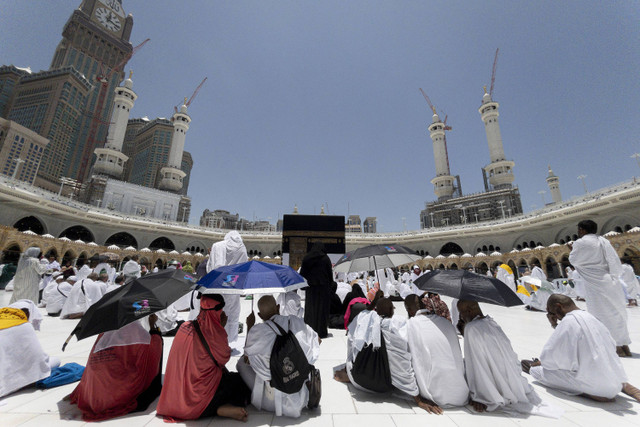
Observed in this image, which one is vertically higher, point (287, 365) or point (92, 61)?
point (92, 61)

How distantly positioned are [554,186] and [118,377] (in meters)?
56.1

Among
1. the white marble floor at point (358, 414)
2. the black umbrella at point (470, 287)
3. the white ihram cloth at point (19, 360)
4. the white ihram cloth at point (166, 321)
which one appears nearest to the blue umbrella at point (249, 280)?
the white marble floor at point (358, 414)

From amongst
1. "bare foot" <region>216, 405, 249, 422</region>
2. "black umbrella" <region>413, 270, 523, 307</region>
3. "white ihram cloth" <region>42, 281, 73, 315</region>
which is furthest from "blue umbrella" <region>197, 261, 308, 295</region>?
"white ihram cloth" <region>42, 281, 73, 315</region>

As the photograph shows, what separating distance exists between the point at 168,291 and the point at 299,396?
51.8 inches

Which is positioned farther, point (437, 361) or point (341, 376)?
point (341, 376)

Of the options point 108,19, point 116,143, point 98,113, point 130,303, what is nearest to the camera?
point 130,303

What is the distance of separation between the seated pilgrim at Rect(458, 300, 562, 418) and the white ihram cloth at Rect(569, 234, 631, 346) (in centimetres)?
213

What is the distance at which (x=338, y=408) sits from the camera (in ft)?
7.20

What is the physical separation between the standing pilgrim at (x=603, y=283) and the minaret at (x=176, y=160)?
43.3m

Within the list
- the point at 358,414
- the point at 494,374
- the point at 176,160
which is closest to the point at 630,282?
the point at 494,374

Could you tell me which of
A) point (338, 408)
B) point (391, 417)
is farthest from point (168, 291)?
point (391, 417)

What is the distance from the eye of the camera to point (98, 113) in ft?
190

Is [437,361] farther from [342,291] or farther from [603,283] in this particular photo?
[342,291]

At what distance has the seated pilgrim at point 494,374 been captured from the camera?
2.13 meters
